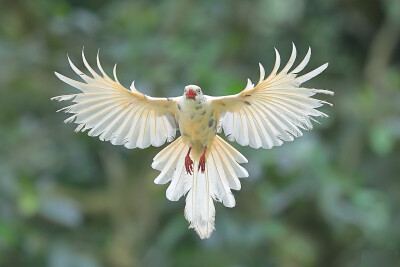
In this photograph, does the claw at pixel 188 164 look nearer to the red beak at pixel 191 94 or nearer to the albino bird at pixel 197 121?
the albino bird at pixel 197 121

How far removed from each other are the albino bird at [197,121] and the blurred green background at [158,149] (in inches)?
86.5

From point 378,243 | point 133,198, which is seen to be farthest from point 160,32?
point 378,243

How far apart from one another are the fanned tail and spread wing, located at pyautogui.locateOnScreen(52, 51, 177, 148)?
0.28 feet

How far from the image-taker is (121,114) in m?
2.60

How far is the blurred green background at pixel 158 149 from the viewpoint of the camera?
5.32 meters

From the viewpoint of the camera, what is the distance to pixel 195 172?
2.71m

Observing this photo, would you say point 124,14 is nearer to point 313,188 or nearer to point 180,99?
point 313,188

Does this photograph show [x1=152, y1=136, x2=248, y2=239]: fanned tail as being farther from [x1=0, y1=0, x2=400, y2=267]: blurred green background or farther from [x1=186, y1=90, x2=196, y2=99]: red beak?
[x1=0, y1=0, x2=400, y2=267]: blurred green background

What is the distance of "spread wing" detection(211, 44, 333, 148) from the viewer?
2387 millimetres

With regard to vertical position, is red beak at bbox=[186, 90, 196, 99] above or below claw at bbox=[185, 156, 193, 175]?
above

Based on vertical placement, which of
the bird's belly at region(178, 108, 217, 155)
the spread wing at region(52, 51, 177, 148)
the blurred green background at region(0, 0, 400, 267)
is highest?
the blurred green background at region(0, 0, 400, 267)

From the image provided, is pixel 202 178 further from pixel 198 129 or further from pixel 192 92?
pixel 192 92

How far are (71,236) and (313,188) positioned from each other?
165 centimetres

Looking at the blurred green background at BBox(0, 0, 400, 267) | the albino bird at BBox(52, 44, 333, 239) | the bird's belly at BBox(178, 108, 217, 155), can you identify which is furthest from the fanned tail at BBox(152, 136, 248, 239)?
the blurred green background at BBox(0, 0, 400, 267)
